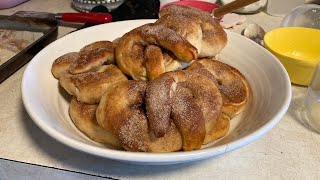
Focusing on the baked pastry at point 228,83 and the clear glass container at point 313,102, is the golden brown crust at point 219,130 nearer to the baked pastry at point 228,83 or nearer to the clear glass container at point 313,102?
the baked pastry at point 228,83

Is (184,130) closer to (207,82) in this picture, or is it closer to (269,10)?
(207,82)

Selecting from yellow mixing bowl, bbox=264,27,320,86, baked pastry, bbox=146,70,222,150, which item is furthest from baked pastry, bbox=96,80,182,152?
yellow mixing bowl, bbox=264,27,320,86

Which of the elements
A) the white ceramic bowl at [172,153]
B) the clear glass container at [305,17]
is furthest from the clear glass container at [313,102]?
the clear glass container at [305,17]

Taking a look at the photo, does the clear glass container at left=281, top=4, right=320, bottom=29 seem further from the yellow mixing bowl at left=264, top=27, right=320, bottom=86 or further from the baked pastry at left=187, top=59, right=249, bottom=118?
the baked pastry at left=187, top=59, right=249, bottom=118

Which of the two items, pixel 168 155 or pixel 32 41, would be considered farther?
pixel 32 41

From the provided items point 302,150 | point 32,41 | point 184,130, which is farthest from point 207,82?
point 32,41
